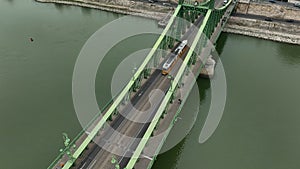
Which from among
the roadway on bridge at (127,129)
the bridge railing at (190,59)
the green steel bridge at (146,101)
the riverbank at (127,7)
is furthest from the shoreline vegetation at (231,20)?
the roadway on bridge at (127,129)

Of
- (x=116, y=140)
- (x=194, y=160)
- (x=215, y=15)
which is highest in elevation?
(x=215, y=15)

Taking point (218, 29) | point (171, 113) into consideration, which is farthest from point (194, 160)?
point (218, 29)

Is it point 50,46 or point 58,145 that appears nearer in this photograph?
point 58,145

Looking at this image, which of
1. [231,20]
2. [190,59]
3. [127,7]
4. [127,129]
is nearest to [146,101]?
[127,129]

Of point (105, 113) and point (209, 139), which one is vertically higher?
point (105, 113)

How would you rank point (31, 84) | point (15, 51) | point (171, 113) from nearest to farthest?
point (171, 113), point (31, 84), point (15, 51)

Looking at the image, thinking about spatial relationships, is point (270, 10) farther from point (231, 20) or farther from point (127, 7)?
point (127, 7)

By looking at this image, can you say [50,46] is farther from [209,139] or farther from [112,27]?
[209,139]
